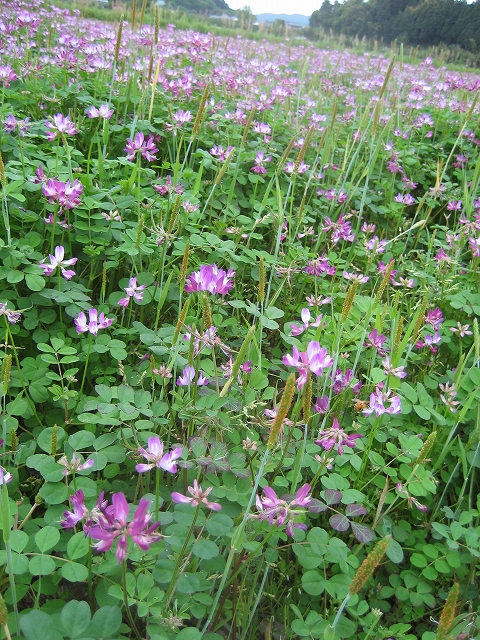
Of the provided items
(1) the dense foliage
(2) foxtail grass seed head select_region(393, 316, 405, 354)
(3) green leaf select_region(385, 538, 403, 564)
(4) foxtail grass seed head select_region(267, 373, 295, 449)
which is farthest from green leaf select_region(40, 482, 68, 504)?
(1) the dense foliage

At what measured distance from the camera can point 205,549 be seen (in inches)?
49.2

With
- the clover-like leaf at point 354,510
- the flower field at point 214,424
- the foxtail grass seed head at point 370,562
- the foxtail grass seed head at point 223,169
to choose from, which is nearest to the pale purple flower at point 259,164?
the flower field at point 214,424

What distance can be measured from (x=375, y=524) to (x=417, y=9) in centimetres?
3468

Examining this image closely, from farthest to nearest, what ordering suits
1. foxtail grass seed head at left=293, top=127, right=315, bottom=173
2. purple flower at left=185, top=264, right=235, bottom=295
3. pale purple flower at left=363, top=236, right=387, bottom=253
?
pale purple flower at left=363, top=236, right=387, bottom=253 < foxtail grass seed head at left=293, top=127, right=315, bottom=173 < purple flower at left=185, top=264, right=235, bottom=295

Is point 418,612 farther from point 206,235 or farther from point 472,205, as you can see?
point 472,205

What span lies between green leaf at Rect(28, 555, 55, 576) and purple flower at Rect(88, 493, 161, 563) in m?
0.30

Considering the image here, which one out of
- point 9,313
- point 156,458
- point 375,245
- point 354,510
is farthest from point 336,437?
point 375,245

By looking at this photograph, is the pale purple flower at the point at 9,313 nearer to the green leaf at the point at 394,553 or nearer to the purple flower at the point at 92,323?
the purple flower at the point at 92,323

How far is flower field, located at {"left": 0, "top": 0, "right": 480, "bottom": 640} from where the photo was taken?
1.27 metres

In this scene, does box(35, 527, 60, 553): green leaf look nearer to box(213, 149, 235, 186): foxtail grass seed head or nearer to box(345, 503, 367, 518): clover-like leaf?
box(345, 503, 367, 518): clover-like leaf

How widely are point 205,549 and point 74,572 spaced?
1.11 ft

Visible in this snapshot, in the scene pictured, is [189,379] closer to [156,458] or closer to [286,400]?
[156,458]

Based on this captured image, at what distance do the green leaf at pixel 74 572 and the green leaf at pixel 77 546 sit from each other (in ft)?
0.06

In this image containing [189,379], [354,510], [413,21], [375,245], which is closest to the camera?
[354,510]
